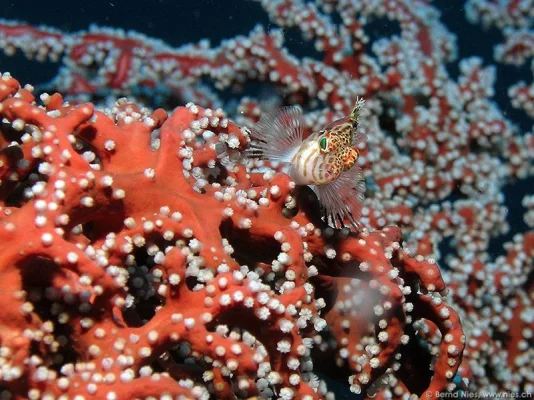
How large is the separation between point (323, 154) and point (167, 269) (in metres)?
0.81

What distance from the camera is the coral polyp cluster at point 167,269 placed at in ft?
5.75

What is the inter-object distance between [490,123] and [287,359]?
279cm

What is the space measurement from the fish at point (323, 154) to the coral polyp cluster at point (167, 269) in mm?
86

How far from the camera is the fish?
7.22 feet

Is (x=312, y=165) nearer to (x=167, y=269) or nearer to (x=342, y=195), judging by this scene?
(x=342, y=195)

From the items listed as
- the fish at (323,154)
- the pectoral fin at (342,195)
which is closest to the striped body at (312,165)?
the fish at (323,154)

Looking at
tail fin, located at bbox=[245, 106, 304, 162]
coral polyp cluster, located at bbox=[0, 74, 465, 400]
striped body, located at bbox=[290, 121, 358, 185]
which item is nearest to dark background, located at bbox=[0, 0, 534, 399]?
coral polyp cluster, located at bbox=[0, 74, 465, 400]

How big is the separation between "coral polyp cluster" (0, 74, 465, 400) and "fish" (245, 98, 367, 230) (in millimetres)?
86

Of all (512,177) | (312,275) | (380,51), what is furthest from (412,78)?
(312,275)

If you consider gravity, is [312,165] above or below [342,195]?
above

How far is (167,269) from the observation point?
1884 mm

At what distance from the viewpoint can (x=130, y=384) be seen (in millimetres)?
1722

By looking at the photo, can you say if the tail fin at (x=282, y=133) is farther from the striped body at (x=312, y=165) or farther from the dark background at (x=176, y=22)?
the dark background at (x=176, y=22)

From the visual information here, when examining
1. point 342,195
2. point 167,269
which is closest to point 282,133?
point 342,195
